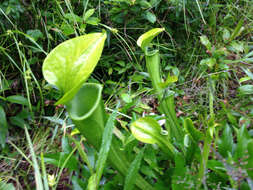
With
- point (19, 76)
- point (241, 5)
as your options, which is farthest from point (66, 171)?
point (241, 5)

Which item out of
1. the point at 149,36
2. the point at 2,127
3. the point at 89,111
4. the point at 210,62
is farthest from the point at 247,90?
the point at 2,127

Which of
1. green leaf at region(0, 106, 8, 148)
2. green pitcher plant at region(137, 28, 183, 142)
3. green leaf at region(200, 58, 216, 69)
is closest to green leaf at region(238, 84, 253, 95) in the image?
green leaf at region(200, 58, 216, 69)

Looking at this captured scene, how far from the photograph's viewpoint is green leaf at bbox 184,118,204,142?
616 millimetres

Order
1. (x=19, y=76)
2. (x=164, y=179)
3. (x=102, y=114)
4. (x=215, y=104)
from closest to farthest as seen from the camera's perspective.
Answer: (x=102, y=114) < (x=164, y=179) < (x=215, y=104) < (x=19, y=76)

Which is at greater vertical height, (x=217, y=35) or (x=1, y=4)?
(x=1, y=4)

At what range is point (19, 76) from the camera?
44.8 inches

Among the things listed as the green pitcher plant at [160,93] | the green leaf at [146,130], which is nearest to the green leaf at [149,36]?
the green pitcher plant at [160,93]

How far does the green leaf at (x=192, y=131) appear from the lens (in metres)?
0.62

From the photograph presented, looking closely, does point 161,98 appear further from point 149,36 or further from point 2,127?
point 2,127

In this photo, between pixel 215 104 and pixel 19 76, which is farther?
pixel 19 76

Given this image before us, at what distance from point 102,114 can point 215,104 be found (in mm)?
680

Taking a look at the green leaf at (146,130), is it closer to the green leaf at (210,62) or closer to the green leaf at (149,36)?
the green leaf at (149,36)

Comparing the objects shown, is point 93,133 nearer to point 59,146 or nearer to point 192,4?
point 59,146

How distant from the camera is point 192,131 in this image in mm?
629
